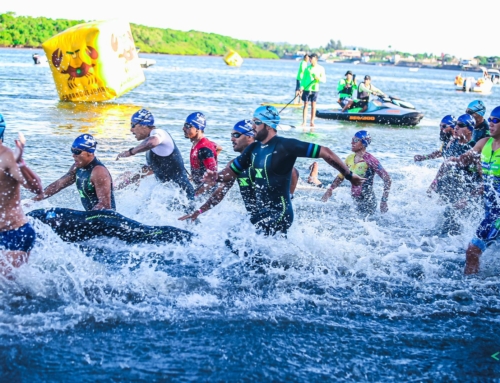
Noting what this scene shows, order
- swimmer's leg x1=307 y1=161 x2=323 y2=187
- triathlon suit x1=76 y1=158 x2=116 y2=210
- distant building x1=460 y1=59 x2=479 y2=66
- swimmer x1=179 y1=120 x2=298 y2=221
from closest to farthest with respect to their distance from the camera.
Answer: swimmer x1=179 y1=120 x2=298 y2=221
triathlon suit x1=76 y1=158 x2=116 y2=210
swimmer's leg x1=307 y1=161 x2=323 y2=187
distant building x1=460 y1=59 x2=479 y2=66

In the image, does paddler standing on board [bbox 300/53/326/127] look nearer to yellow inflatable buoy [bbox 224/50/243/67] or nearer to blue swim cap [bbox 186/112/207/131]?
blue swim cap [bbox 186/112/207/131]

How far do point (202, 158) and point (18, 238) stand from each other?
3.37m

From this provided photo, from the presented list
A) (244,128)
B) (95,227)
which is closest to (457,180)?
(244,128)

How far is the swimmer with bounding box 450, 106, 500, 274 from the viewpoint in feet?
19.4

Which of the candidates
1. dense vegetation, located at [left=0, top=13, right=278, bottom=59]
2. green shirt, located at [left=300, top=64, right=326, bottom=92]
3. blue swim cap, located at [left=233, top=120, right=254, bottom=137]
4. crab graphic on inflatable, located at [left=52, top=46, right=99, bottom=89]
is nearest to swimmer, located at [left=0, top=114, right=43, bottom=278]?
blue swim cap, located at [left=233, top=120, right=254, bottom=137]

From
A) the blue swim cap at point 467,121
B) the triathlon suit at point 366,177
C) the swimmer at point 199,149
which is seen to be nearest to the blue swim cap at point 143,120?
the swimmer at point 199,149

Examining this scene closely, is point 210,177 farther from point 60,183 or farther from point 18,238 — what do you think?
point 18,238

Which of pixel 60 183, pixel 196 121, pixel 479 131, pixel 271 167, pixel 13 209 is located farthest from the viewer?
pixel 479 131

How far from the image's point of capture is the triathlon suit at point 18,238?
4957mm

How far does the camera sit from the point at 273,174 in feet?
19.2

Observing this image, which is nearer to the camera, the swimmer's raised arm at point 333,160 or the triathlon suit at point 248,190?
the swimmer's raised arm at point 333,160

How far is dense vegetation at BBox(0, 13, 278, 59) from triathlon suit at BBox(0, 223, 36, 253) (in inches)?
4349

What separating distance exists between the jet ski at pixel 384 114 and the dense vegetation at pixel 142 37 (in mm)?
97114

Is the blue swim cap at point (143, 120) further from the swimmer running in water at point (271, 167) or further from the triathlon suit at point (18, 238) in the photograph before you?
the triathlon suit at point (18, 238)
